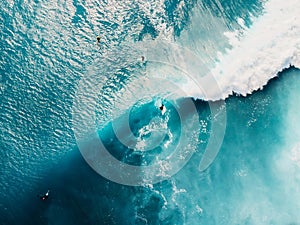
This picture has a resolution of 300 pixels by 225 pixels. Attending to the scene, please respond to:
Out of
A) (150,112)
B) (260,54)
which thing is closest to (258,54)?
(260,54)

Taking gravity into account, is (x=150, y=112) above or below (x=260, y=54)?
above

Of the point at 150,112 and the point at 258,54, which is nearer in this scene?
the point at 150,112

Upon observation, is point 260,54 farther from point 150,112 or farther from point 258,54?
point 150,112

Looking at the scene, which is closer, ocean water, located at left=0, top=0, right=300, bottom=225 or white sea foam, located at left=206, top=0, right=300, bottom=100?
ocean water, located at left=0, top=0, right=300, bottom=225

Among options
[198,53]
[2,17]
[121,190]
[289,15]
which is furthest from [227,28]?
[2,17]

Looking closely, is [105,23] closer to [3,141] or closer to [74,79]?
[74,79]
